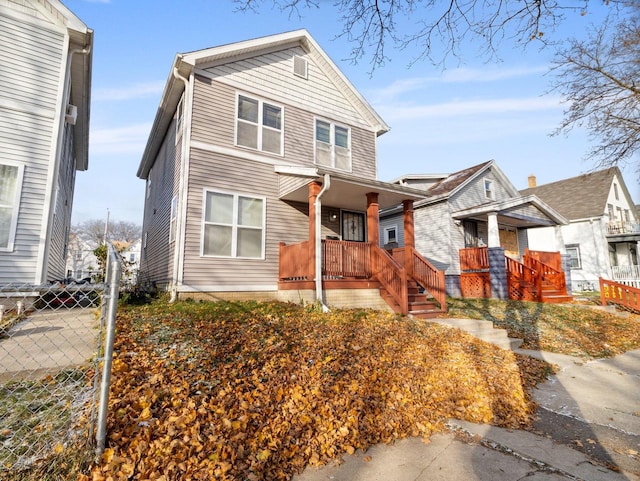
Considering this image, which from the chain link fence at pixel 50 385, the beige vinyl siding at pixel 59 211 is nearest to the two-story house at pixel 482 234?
the chain link fence at pixel 50 385

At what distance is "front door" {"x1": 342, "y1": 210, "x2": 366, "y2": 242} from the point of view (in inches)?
459

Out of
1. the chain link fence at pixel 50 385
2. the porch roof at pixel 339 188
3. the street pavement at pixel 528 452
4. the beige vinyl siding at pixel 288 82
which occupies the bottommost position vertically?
the street pavement at pixel 528 452

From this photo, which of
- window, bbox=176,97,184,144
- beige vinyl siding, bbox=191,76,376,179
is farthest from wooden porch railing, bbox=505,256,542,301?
window, bbox=176,97,184,144

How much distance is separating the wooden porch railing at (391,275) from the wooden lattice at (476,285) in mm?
6951

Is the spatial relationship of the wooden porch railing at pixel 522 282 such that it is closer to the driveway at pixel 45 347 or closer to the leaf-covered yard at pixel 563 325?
the leaf-covered yard at pixel 563 325

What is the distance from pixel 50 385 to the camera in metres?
3.25

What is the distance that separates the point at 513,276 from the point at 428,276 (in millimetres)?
6264

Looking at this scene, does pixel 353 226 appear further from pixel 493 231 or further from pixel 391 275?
pixel 493 231

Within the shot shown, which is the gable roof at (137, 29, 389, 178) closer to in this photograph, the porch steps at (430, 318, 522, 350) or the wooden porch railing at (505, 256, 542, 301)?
the wooden porch railing at (505, 256, 542, 301)

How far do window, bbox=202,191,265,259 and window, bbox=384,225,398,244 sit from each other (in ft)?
30.7

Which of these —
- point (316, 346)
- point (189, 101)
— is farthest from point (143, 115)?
point (316, 346)

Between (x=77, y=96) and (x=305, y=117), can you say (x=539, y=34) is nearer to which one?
(x=305, y=117)

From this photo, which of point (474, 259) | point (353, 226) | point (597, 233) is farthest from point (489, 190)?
point (353, 226)

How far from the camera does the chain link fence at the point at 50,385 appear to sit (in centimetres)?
239
